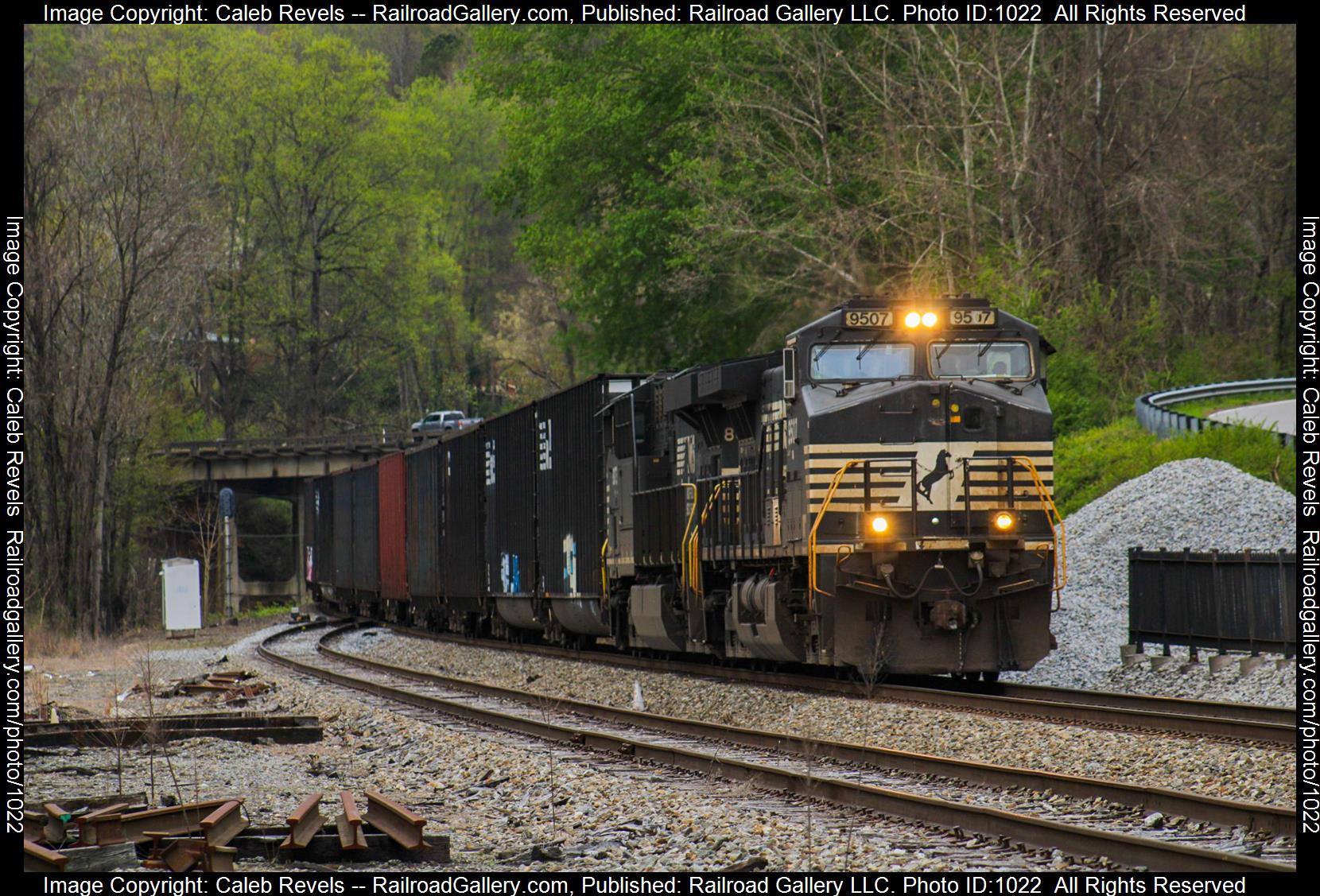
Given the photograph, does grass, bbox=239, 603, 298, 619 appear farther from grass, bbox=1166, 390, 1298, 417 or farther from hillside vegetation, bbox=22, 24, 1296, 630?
grass, bbox=1166, 390, 1298, 417

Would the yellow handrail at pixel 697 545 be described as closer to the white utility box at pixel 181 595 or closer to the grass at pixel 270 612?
the white utility box at pixel 181 595

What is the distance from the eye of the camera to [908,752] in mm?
10453

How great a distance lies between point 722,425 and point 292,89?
57805 millimetres

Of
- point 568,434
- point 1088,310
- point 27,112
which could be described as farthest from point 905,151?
point 27,112

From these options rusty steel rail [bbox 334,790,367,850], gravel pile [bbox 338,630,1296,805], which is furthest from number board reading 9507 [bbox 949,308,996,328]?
rusty steel rail [bbox 334,790,367,850]

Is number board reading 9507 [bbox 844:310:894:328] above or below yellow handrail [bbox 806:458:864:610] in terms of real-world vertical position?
above

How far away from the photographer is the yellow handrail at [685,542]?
17.3 m

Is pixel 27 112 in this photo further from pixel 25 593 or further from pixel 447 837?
pixel 447 837

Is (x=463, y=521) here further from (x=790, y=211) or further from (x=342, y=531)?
(x=342, y=531)

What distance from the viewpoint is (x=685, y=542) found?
57.4ft

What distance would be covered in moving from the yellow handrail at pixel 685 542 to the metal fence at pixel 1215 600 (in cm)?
538

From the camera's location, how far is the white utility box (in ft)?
119

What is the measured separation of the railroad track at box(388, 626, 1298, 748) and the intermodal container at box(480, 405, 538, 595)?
6.80 m

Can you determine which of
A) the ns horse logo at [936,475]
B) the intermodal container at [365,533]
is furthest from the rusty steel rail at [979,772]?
the intermodal container at [365,533]
